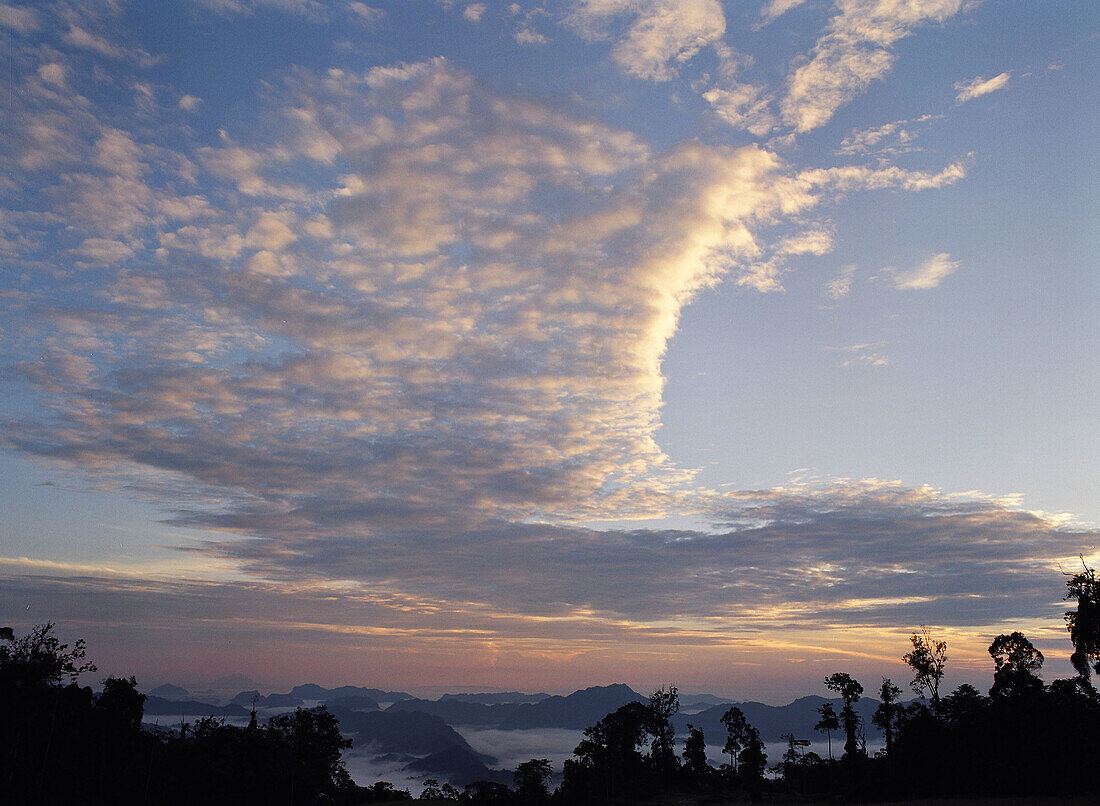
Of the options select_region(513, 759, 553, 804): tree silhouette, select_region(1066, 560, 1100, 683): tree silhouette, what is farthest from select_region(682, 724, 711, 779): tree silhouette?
select_region(1066, 560, 1100, 683): tree silhouette

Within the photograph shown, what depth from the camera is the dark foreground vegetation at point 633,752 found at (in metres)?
73.9

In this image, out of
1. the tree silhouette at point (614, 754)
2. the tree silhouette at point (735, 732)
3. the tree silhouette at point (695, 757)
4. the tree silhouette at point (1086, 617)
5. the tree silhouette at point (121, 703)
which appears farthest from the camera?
the tree silhouette at point (735, 732)

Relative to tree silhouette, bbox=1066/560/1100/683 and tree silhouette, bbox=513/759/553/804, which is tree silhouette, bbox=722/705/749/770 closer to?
tree silhouette, bbox=513/759/553/804

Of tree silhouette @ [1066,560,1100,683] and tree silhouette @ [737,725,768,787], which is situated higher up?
tree silhouette @ [1066,560,1100,683]

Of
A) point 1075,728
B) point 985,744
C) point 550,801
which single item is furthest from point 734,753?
point 1075,728

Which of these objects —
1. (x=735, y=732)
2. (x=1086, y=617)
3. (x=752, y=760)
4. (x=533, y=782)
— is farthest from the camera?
(x=735, y=732)

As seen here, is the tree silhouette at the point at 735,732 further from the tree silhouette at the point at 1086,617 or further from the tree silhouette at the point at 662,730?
the tree silhouette at the point at 1086,617

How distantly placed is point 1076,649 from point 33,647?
102160 mm

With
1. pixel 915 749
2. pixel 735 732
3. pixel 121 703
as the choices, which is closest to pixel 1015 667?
pixel 915 749

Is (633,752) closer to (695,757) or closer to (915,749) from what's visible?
(695,757)

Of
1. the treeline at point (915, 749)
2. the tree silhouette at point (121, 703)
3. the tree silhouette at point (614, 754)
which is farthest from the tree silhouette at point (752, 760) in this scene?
the tree silhouette at point (121, 703)

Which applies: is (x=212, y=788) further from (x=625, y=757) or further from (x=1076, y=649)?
(x=1076, y=649)

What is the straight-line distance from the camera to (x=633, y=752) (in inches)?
5108

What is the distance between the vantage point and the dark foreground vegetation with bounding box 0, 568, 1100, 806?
73938mm
